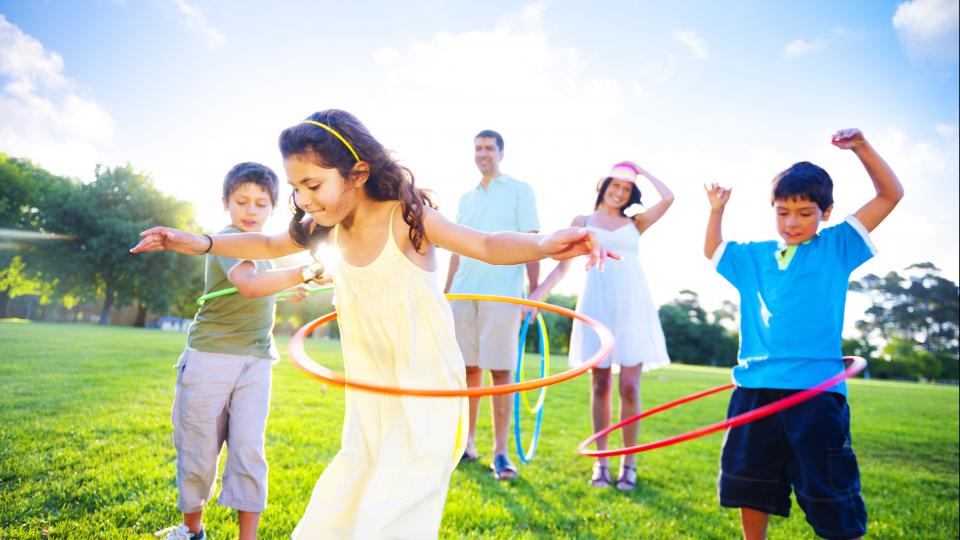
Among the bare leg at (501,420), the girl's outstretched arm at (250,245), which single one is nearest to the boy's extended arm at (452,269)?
the bare leg at (501,420)

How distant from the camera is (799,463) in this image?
3.03m

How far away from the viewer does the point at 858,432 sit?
1015cm

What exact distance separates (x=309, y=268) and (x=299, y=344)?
481 millimetres

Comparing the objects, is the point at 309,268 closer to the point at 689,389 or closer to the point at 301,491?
the point at 301,491

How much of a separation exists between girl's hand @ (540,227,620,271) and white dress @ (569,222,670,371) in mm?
3184

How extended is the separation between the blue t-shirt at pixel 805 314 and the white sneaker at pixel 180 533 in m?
3.21

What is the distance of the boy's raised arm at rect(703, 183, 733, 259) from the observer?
3592 millimetres

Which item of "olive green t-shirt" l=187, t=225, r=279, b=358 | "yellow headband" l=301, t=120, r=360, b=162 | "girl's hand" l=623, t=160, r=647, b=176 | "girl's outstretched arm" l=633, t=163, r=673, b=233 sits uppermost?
"girl's hand" l=623, t=160, r=647, b=176

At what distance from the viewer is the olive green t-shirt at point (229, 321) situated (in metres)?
3.52

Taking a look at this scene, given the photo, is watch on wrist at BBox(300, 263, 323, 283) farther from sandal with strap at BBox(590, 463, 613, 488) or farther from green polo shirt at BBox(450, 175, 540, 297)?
sandal with strap at BBox(590, 463, 613, 488)

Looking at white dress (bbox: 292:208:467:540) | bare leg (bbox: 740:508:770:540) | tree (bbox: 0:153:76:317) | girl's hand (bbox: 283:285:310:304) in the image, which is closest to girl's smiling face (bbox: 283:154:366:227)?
white dress (bbox: 292:208:467:540)

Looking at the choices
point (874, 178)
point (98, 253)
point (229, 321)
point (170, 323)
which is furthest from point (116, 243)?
point (874, 178)

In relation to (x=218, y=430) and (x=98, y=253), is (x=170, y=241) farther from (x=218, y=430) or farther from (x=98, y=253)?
(x=98, y=253)

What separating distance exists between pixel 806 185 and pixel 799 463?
147 cm
